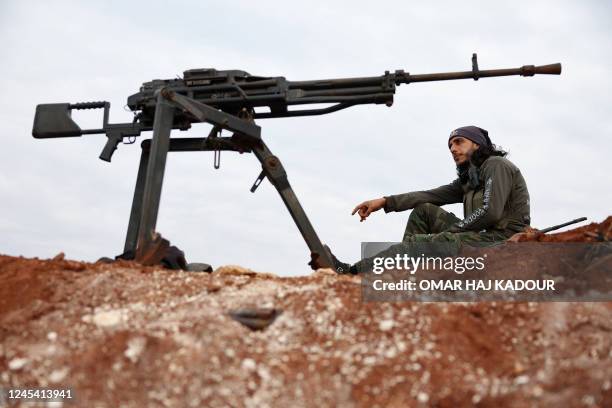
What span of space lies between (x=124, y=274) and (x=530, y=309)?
3651mm

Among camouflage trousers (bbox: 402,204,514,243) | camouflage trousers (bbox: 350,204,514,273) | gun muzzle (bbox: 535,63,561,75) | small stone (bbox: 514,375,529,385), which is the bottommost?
small stone (bbox: 514,375,529,385)

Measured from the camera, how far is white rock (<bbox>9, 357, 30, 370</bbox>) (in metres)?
5.13

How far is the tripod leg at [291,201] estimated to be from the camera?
311 inches

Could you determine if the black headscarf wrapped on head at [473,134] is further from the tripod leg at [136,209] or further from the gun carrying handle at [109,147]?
the gun carrying handle at [109,147]

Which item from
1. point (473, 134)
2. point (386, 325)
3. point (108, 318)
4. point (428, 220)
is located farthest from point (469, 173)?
point (108, 318)

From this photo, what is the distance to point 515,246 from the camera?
23.8 feet

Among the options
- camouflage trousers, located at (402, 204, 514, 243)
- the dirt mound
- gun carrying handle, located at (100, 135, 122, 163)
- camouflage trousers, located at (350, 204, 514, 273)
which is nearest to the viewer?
the dirt mound

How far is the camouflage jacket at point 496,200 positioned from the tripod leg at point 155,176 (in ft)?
10.9

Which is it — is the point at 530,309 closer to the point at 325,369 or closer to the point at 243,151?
the point at 325,369

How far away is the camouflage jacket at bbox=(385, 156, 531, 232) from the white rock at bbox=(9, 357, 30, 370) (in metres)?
4.74

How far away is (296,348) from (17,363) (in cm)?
208

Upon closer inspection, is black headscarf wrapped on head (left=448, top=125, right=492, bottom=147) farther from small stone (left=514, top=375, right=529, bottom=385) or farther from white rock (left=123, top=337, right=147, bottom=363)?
white rock (left=123, top=337, right=147, bottom=363)

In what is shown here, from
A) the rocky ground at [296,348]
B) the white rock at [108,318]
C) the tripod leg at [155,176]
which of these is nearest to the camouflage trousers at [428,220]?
the rocky ground at [296,348]

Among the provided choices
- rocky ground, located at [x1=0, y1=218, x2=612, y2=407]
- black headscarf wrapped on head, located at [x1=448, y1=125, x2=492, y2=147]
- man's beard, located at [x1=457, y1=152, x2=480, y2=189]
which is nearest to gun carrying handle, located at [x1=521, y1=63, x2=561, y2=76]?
black headscarf wrapped on head, located at [x1=448, y1=125, x2=492, y2=147]
